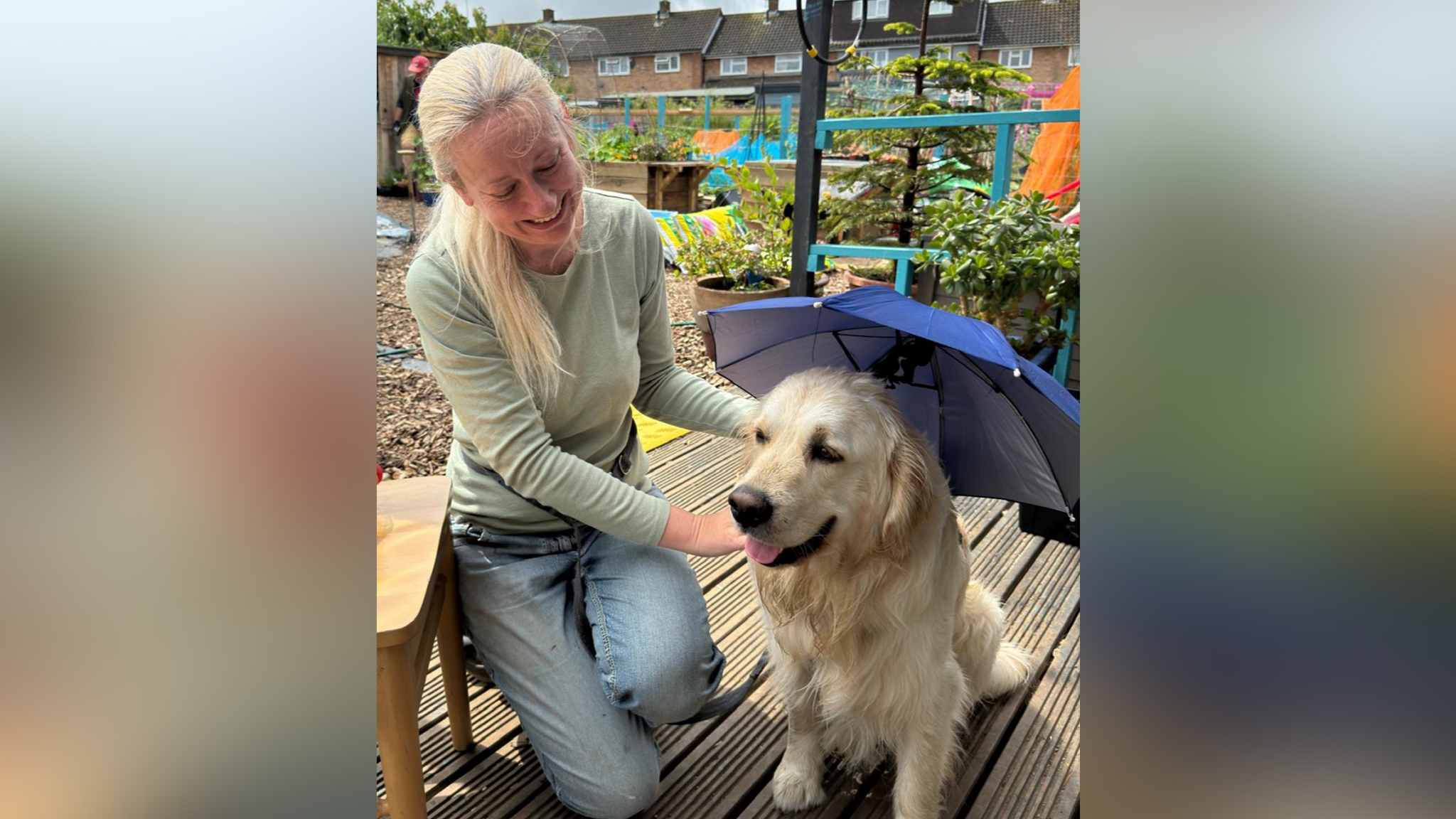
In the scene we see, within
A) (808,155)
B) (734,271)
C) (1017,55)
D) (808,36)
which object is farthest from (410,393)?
(1017,55)

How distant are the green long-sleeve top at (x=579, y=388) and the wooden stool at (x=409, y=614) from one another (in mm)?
184

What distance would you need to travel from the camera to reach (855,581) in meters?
1.85

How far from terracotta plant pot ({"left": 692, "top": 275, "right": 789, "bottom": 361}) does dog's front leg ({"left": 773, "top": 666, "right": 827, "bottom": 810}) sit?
3630 millimetres

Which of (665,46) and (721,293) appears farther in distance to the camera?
(665,46)

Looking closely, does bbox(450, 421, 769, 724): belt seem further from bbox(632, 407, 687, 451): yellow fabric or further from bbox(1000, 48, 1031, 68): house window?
bbox(1000, 48, 1031, 68): house window

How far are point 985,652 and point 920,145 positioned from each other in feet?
12.7

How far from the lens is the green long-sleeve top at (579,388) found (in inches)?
76.0

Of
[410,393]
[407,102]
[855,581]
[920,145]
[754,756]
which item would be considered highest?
[407,102]

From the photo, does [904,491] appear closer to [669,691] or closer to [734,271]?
[669,691]

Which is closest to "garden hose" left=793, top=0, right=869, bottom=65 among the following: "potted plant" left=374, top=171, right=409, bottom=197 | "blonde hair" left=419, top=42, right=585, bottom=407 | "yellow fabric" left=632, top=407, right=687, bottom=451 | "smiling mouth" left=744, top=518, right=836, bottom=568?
"yellow fabric" left=632, top=407, right=687, bottom=451

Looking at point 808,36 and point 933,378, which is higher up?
point 808,36
